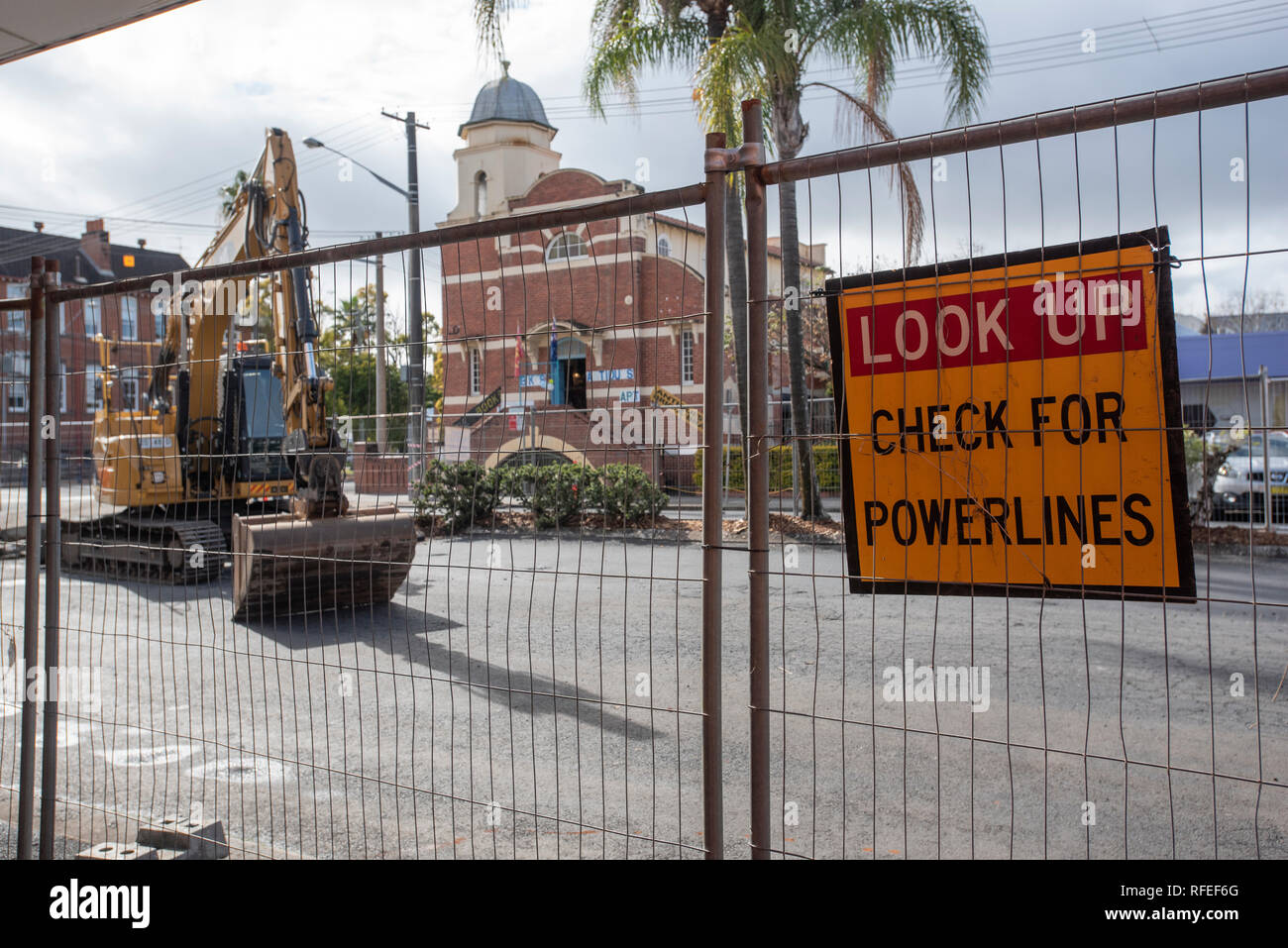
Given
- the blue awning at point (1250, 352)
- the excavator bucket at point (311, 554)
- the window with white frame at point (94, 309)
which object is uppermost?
the blue awning at point (1250, 352)

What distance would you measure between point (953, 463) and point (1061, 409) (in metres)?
0.28

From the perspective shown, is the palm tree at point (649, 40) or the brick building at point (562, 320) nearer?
the brick building at point (562, 320)

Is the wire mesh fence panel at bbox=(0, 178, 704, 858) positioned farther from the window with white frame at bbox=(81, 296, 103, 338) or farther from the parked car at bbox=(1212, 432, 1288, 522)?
the parked car at bbox=(1212, 432, 1288, 522)

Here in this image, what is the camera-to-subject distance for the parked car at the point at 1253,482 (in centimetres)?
1447

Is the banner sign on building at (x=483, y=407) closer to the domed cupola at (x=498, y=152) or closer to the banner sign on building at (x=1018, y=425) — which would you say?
the banner sign on building at (x=1018, y=425)

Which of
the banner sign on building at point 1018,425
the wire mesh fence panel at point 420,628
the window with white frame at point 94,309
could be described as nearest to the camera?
the banner sign on building at point 1018,425

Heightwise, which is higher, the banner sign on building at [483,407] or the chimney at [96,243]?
the chimney at [96,243]

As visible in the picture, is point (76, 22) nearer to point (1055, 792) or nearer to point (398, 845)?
point (398, 845)

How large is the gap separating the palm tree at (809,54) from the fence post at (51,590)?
1156cm

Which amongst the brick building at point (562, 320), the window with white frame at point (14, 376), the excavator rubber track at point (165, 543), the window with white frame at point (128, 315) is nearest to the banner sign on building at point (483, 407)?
the brick building at point (562, 320)

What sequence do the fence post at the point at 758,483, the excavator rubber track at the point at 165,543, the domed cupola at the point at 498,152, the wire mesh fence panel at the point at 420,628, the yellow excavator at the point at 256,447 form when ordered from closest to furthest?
the fence post at the point at 758,483
the wire mesh fence panel at the point at 420,628
the yellow excavator at the point at 256,447
the excavator rubber track at the point at 165,543
the domed cupola at the point at 498,152

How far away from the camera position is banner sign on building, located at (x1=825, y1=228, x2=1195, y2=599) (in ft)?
7.56

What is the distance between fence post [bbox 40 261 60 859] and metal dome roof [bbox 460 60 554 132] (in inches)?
1572

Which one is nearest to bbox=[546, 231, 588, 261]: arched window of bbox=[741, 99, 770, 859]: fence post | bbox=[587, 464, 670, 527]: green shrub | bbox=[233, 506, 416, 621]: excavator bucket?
bbox=[741, 99, 770, 859]: fence post
